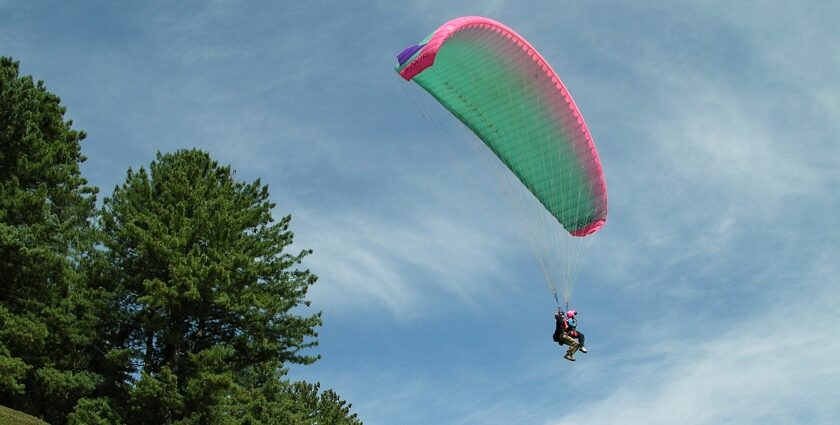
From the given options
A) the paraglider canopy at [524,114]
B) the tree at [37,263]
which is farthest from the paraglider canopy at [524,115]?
the tree at [37,263]

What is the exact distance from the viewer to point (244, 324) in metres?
22.7

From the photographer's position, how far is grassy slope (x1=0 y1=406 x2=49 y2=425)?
700 inches

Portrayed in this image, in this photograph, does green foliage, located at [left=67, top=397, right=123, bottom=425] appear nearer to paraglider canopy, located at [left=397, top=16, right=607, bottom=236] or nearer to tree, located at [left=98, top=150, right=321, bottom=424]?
tree, located at [left=98, top=150, right=321, bottom=424]

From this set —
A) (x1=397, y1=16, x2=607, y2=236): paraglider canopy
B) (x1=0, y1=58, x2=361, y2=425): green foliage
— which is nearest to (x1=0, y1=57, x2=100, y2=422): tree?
(x1=0, y1=58, x2=361, y2=425): green foliage

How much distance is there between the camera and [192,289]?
20844 millimetres

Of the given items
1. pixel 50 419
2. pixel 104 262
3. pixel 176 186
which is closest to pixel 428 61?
pixel 176 186

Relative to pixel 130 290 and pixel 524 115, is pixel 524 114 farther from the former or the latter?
pixel 130 290

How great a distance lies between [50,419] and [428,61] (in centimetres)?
1431

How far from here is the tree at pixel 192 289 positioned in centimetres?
2088

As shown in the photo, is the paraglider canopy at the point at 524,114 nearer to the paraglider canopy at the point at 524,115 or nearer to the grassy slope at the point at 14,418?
the paraglider canopy at the point at 524,115

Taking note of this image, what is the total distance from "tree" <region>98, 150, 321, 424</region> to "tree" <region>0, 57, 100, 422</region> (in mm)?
1157

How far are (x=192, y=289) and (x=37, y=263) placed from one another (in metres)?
4.04

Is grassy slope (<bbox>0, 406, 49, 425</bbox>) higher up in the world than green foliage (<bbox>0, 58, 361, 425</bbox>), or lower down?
lower down

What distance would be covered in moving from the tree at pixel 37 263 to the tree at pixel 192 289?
1.16 meters
